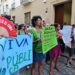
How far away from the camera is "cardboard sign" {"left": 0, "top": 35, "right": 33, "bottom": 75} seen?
13.8ft

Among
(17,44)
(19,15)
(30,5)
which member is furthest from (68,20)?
(17,44)

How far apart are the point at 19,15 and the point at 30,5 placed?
12.1 ft

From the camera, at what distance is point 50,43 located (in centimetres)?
619

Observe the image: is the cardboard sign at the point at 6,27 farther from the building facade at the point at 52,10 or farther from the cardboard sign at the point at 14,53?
the building facade at the point at 52,10

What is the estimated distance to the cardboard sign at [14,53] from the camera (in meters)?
4.19

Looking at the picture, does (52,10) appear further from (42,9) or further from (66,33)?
(66,33)

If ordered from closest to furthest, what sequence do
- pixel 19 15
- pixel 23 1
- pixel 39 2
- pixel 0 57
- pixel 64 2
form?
pixel 0 57, pixel 64 2, pixel 39 2, pixel 23 1, pixel 19 15

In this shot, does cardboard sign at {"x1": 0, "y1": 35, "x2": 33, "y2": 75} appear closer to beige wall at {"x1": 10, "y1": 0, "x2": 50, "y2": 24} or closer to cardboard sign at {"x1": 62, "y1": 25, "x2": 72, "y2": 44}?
cardboard sign at {"x1": 62, "y1": 25, "x2": 72, "y2": 44}

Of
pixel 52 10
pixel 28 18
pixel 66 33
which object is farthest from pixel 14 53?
pixel 28 18

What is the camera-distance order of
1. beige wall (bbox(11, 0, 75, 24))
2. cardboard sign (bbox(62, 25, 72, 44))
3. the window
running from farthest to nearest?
1. the window
2. beige wall (bbox(11, 0, 75, 24))
3. cardboard sign (bbox(62, 25, 72, 44))

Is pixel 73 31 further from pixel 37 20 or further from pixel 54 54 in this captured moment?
pixel 37 20

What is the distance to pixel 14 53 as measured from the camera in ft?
14.7

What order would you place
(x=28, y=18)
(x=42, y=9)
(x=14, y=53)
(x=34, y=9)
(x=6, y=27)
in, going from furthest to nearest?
(x=28, y=18) → (x=34, y=9) → (x=42, y=9) → (x=14, y=53) → (x=6, y=27)

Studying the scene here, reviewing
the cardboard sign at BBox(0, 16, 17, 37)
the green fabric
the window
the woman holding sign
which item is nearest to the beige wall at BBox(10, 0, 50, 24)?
the window
